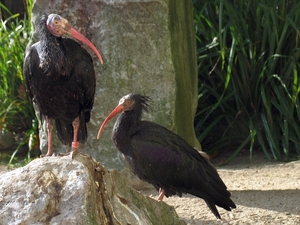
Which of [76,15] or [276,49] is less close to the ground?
[76,15]

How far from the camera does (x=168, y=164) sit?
5.11 m

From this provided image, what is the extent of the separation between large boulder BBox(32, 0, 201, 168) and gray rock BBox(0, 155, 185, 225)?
2356 mm

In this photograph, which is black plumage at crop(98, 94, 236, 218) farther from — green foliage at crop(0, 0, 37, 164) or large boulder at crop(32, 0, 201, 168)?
green foliage at crop(0, 0, 37, 164)

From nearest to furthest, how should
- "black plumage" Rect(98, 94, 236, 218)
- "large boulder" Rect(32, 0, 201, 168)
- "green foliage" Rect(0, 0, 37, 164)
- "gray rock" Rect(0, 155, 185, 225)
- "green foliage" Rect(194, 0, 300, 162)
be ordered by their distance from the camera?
"gray rock" Rect(0, 155, 185, 225) < "black plumage" Rect(98, 94, 236, 218) < "large boulder" Rect(32, 0, 201, 168) < "green foliage" Rect(194, 0, 300, 162) < "green foliage" Rect(0, 0, 37, 164)

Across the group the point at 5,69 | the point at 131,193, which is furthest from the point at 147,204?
the point at 5,69

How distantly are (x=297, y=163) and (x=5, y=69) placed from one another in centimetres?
353

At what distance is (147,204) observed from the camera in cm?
406

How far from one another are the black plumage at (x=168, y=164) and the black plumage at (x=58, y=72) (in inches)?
16.1

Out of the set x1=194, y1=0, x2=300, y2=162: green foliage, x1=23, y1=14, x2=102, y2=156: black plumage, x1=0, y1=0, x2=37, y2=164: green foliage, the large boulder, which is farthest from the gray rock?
x1=0, y1=0, x2=37, y2=164: green foliage

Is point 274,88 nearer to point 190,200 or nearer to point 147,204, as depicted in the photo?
point 190,200

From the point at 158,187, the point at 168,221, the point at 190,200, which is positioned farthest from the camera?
the point at 190,200

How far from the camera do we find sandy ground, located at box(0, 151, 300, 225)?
207 inches

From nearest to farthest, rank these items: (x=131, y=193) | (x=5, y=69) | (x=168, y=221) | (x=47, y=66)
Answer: (x=131, y=193)
(x=168, y=221)
(x=47, y=66)
(x=5, y=69)

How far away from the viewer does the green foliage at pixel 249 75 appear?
24.1 feet
